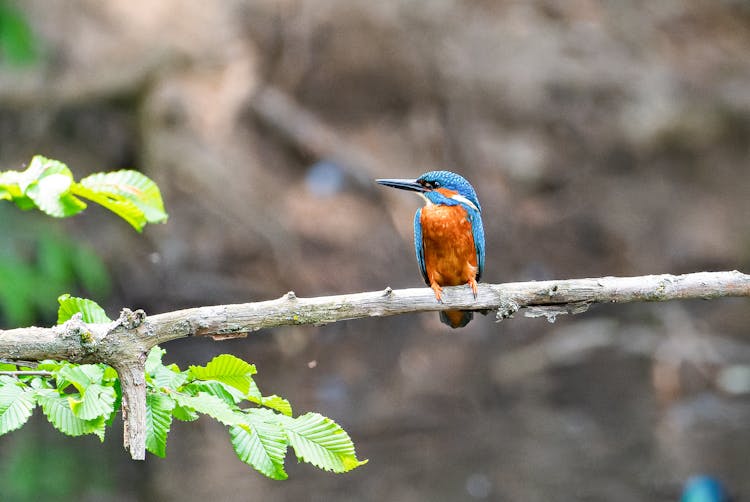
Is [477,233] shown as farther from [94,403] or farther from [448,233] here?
[94,403]

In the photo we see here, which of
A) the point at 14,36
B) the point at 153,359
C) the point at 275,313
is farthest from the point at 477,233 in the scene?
the point at 14,36

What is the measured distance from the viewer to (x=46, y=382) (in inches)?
62.7

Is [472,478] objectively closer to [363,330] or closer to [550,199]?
[363,330]

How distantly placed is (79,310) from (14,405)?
1.03ft

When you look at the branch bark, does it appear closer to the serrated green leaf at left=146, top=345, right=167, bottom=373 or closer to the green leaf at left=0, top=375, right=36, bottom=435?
the serrated green leaf at left=146, top=345, right=167, bottom=373

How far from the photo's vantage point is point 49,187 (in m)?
1.77

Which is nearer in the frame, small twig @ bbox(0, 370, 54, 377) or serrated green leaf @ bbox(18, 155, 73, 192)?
small twig @ bbox(0, 370, 54, 377)

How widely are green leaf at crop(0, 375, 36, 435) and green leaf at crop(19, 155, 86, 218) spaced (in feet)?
1.33

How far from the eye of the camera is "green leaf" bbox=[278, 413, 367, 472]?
1.51 m

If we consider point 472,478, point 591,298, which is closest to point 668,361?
point 472,478

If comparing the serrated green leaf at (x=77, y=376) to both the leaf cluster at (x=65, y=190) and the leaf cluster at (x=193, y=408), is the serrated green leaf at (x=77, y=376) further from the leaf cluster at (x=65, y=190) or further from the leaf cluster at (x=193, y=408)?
the leaf cluster at (x=65, y=190)

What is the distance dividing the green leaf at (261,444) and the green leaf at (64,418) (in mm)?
230

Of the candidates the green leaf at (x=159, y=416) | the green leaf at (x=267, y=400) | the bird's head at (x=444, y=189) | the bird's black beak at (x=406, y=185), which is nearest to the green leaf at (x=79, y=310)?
the green leaf at (x=159, y=416)

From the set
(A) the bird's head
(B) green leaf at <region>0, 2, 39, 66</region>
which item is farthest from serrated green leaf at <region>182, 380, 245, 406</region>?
(B) green leaf at <region>0, 2, 39, 66</region>
